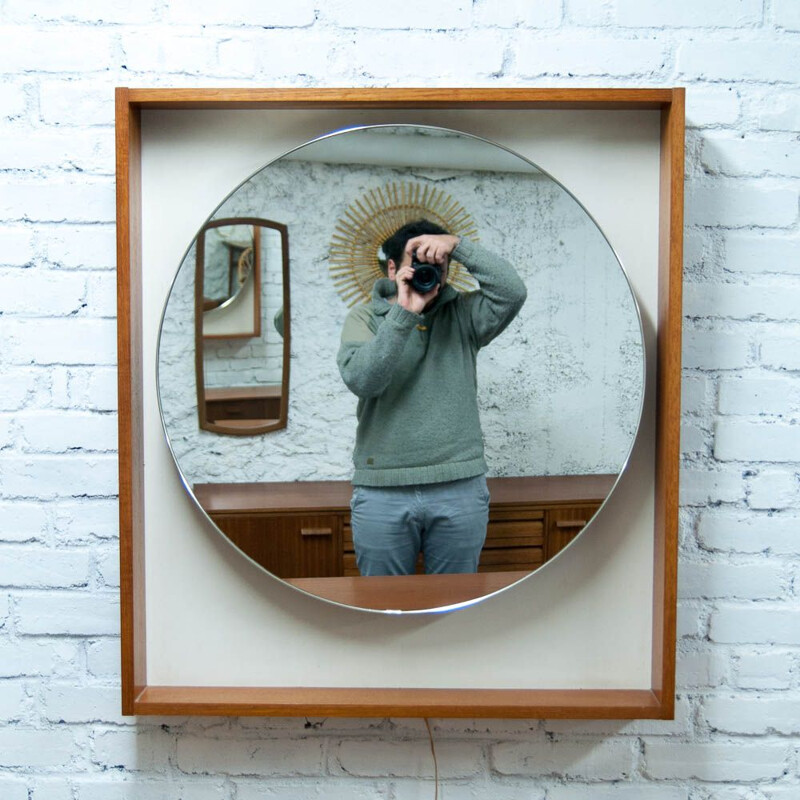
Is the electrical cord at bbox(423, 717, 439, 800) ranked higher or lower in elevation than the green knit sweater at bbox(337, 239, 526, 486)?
lower

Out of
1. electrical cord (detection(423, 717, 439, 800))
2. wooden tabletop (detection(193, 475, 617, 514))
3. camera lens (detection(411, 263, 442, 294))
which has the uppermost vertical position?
camera lens (detection(411, 263, 442, 294))

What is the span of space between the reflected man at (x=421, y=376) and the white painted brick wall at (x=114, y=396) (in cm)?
27

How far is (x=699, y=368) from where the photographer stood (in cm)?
109

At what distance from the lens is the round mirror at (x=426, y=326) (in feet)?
3.28

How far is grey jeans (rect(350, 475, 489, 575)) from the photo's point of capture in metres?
1.00

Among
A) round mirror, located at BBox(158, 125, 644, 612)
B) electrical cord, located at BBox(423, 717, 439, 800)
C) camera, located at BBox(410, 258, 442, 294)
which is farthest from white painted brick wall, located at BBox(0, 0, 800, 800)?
camera, located at BBox(410, 258, 442, 294)

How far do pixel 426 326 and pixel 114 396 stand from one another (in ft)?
1.47

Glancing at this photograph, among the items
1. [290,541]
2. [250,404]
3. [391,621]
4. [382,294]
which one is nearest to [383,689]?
[391,621]

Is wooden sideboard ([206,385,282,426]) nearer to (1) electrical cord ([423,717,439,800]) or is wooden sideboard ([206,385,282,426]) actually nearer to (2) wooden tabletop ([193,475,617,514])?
(2) wooden tabletop ([193,475,617,514])

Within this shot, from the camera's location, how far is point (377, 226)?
999 millimetres

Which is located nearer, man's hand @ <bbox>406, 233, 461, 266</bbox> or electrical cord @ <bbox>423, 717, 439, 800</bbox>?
man's hand @ <bbox>406, 233, 461, 266</bbox>

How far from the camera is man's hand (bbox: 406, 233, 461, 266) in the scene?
3.28 ft

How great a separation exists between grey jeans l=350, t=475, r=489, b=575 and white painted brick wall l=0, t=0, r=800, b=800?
0.28 m

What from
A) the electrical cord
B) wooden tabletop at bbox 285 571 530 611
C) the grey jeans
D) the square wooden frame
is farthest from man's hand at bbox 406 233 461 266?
the electrical cord
